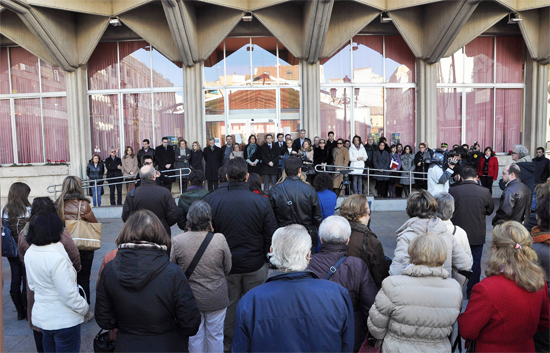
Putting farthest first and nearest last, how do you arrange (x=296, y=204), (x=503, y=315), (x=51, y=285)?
1. (x=296, y=204)
2. (x=51, y=285)
3. (x=503, y=315)

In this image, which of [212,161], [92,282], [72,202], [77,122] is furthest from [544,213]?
[77,122]

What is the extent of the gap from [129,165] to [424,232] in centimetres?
1121

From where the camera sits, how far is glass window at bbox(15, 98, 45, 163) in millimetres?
14977

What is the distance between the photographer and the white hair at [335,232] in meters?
2.73

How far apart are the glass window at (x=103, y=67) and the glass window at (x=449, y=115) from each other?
1170 cm

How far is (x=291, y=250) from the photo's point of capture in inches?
84.1

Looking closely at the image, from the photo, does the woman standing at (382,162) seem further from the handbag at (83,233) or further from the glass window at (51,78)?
the glass window at (51,78)

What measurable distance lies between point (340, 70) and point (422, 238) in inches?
503

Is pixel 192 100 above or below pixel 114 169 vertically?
above

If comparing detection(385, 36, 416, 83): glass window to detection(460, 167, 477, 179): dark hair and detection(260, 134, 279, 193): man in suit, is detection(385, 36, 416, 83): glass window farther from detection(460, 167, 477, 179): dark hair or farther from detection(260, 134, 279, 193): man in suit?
detection(460, 167, 477, 179): dark hair

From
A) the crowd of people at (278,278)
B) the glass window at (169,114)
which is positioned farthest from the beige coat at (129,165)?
the crowd of people at (278,278)

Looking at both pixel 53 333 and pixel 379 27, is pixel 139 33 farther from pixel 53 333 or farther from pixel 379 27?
pixel 53 333

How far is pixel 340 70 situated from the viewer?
1457 cm

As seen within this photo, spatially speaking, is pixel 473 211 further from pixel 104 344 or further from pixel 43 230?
pixel 43 230
